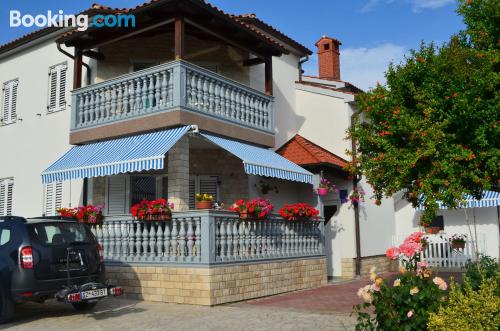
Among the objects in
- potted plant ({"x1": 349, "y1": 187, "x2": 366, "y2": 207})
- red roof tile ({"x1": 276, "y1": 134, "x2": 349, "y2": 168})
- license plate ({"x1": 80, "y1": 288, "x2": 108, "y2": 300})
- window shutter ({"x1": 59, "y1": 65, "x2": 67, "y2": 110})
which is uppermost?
window shutter ({"x1": 59, "y1": 65, "x2": 67, "y2": 110})

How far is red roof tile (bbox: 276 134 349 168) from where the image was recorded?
696 inches

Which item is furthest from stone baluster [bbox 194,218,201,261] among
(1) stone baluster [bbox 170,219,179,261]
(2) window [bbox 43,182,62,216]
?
(2) window [bbox 43,182,62,216]

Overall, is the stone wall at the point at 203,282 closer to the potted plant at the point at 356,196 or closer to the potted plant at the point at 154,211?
the potted plant at the point at 154,211

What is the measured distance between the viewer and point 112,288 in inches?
414

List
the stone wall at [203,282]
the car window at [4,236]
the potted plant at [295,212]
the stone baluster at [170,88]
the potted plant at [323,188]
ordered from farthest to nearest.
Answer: the potted plant at [323,188] < the potted plant at [295,212] < the stone baluster at [170,88] < the stone wall at [203,282] < the car window at [4,236]

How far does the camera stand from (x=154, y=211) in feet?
43.5

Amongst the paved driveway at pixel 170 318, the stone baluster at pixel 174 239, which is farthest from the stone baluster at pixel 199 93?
the paved driveway at pixel 170 318

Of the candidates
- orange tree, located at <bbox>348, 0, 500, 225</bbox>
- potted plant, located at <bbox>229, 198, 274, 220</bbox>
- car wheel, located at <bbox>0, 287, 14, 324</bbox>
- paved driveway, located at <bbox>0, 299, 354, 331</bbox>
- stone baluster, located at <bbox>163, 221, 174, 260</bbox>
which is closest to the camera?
paved driveway, located at <bbox>0, 299, 354, 331</bbox>

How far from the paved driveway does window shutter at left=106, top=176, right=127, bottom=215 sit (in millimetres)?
4404

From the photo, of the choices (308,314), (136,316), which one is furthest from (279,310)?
(136,316)

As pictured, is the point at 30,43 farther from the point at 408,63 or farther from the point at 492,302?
the point at 492,302

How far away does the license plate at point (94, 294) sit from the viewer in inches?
390

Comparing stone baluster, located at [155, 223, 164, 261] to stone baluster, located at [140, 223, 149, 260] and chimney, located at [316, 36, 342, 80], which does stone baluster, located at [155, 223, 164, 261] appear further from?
chimney, located at [316, 36, 342, 80]

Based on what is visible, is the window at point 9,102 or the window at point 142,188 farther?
the window at point 9,102
